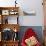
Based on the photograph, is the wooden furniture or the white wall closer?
the wooden furniture

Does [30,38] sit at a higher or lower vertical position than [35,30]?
lower

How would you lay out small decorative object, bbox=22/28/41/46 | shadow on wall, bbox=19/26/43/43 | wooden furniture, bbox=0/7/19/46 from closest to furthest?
small decorative object, bbox=22/28/41/46 → wooden furniture, bbox=0/7/19/46 → shadow on wall, bbox=19/26/43/43

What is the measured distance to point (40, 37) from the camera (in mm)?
4621

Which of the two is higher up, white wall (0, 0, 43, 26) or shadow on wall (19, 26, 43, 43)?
white wall (0, 0, 43, 26)

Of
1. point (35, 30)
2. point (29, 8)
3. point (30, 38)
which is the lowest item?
point (30, 38)

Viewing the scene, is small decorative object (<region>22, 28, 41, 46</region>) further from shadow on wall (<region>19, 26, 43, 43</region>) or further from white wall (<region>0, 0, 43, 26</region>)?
white wall (<region>0, 0, 43, 26</region>)

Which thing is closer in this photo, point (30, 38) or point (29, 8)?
point (30, 38)

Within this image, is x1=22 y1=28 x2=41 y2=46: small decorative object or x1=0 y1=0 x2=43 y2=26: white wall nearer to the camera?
x1=22 y1=28 x2=41 y2=46: small decorative object

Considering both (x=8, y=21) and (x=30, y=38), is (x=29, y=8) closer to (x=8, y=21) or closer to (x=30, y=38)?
(x=8, y=21)

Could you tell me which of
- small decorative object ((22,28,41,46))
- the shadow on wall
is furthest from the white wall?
small decorative object ((22,28,41,46))

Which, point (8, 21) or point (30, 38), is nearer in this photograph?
point (30, 38)

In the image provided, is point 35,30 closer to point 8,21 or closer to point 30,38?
point 30,38

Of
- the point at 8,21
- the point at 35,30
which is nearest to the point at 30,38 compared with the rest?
the point at 35,30

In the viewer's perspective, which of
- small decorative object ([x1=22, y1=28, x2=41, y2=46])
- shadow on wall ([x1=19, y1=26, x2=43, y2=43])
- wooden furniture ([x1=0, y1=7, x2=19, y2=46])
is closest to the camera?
small decorative object ([x1=22, y1=28, x2=41, y2=46])
